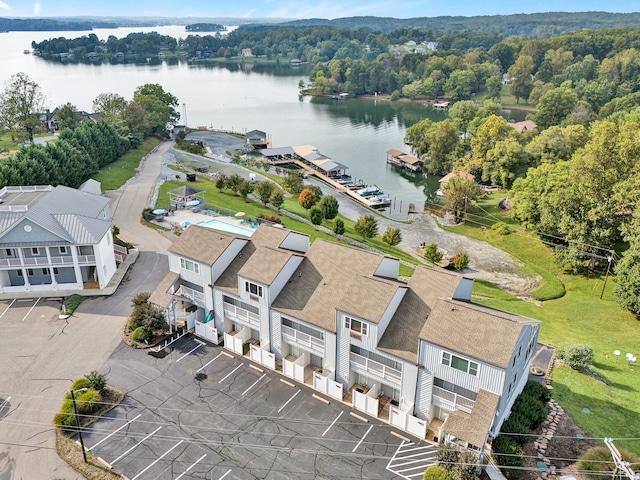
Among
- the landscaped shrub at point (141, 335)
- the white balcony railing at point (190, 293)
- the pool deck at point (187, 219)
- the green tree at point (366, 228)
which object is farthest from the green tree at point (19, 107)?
the landscaped shrub at point (141, 335)

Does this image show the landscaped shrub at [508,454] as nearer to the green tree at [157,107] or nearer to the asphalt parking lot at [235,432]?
the asphalt parking lot at [235,432]

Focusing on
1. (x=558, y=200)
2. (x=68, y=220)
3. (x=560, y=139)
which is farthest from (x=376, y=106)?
(x=68, y=220)

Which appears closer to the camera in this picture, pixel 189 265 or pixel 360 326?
pixel 360 326

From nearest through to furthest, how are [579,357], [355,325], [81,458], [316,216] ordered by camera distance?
[81,458]
[355,325]
[579,357]
[316,216]

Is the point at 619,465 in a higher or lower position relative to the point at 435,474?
higher

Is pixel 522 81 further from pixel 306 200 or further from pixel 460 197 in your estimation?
pixel 306 200

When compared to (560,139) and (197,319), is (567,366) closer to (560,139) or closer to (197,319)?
(197,319)

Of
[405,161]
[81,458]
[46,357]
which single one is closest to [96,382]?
[81,458]
